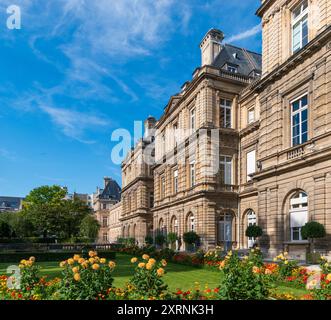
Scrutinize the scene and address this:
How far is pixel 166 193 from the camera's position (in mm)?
38812

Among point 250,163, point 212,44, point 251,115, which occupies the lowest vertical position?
point 250,163

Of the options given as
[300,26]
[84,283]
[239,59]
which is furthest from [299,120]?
[239,59]

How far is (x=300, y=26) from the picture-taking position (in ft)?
62.6

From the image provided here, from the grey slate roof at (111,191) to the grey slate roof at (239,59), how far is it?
65323 millimetres

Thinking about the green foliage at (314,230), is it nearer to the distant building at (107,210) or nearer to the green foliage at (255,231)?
the green foliage at (255,231)

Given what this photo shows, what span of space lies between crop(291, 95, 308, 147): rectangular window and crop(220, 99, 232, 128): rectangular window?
38.3 ft

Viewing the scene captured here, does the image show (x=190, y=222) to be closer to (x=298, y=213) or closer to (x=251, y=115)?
(x=251, y=115)

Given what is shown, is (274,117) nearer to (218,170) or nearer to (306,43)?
(306,43)

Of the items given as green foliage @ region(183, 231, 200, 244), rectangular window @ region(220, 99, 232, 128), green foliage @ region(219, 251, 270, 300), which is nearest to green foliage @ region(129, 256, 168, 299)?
green foliage @ region(219, 251, 270, 300)

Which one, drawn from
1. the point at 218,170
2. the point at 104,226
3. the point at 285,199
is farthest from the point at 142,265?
the point at 104,226

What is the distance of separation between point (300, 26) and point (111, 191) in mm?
82574

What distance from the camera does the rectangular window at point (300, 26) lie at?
61.4 feet

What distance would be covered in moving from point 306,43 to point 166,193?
23.7 metres

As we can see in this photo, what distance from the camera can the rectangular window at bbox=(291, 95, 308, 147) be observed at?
59.6 feet
